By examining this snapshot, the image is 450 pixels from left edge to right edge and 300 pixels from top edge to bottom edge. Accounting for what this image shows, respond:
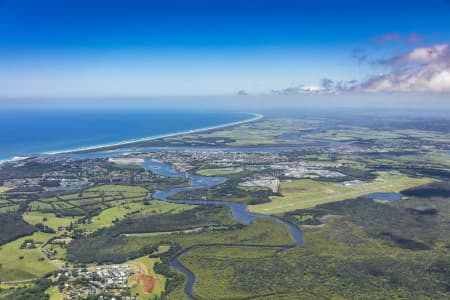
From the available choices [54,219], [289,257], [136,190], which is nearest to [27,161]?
[136,190]

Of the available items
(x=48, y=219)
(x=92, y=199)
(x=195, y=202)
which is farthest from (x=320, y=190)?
(x=48, y=219)

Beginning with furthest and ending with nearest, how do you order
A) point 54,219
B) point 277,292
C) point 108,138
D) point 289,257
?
point 108,138 → point 54,219 → point 289,257 → point 277,292

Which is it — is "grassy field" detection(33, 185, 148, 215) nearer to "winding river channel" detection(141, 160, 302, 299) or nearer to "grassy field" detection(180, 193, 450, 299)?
"winding river channel" detection(141, 160, 302, 299)

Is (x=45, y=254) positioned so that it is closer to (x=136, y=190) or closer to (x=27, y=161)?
(x=136, y=190)

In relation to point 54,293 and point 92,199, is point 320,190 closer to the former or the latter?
point 92,199

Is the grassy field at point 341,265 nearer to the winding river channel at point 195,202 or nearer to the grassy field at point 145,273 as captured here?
the winding river channel at point 195,202

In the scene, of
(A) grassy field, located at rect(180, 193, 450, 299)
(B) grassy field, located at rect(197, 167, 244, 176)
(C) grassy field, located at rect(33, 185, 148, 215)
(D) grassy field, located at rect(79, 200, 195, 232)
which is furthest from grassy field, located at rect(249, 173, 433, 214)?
(C) grassy field, located at rect(33, 185, 148, 215)

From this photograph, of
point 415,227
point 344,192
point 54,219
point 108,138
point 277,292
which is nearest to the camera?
point 277,292
